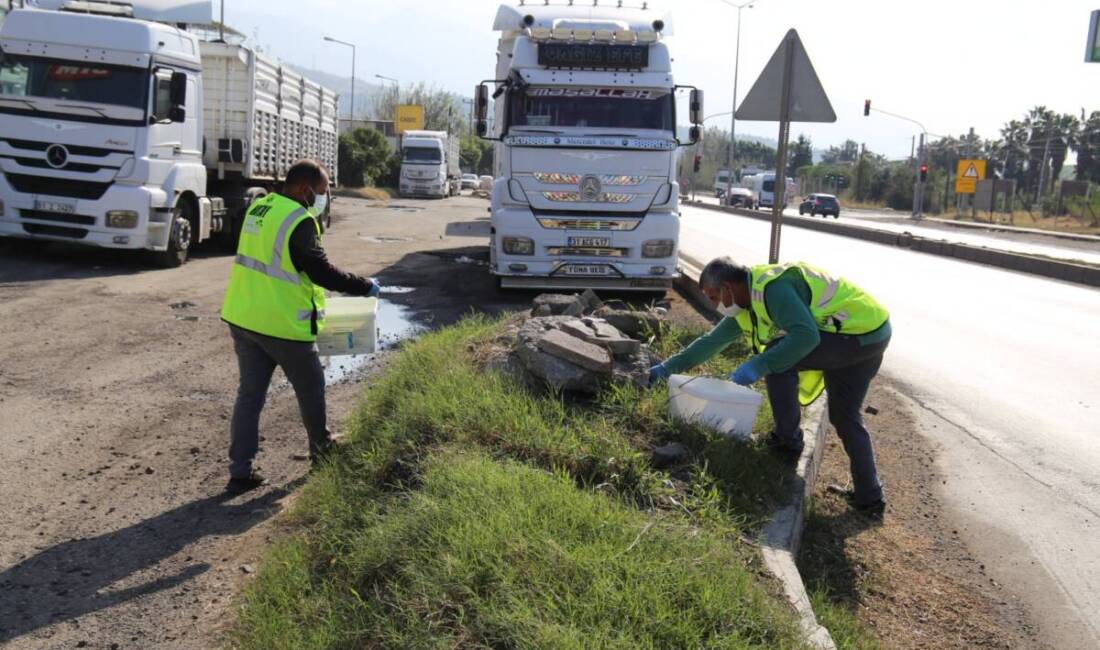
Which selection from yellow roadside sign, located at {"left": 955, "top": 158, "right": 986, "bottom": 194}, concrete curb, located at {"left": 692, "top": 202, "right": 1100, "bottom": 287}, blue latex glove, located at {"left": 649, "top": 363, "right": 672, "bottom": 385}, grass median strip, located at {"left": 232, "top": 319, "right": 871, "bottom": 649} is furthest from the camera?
yellow roadside sign, located at {"left": 955, "top": 158, "right": 986, "bottom": 194}

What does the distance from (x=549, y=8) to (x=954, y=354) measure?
6.50 metres

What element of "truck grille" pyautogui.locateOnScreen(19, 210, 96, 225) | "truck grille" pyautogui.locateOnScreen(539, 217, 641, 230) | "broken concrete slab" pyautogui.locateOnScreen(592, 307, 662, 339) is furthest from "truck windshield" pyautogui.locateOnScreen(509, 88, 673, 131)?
"truck grille" pyautogui.locateOnScreen(19, 210, 96, 225)

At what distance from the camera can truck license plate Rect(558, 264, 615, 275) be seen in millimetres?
11180

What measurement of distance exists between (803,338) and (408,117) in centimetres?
7489

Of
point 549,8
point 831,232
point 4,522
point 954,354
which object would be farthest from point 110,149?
point 831,232

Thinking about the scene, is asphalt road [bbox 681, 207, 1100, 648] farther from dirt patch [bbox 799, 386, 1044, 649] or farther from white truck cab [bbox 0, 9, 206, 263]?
white truck cab [bbox 0, 9, 206, 263]

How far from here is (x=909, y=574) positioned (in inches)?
170

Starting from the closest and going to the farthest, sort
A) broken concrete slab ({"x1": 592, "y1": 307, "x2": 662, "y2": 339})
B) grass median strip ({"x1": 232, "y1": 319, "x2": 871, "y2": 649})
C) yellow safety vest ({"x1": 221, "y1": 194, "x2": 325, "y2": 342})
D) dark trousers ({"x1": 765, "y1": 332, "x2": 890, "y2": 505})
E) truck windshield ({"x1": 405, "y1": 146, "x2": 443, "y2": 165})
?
grass median strip ({"x1": 232, "y1": 319, "x2": 871, "y2": 649}) → dark trousers ({"x1": 765, "y1": 332, "x2": 890, "y2": 505}) → yellow safety vest ({"x1": 221, "y1": 194, "x2": 325, "y2": 342}) → broken concrete slab ({"x1": 592, "y1": 307, "x2": 662, "y2": 339}) → truck windshield ({"x1": 405, "y1": 146, "x2": 443, "y2": 165})

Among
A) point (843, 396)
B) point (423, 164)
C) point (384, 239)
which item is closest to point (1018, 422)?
point (843, 396)

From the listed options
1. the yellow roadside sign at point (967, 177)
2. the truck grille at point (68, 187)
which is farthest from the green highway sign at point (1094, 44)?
the truck grille at point (68, 187)

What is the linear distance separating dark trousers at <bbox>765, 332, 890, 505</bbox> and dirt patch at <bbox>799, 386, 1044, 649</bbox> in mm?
238

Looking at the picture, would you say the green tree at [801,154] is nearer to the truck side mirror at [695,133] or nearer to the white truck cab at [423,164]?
the white truck cab at [423,164]

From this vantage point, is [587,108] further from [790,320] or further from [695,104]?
[790,320]

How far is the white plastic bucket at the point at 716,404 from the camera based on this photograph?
187 inches
